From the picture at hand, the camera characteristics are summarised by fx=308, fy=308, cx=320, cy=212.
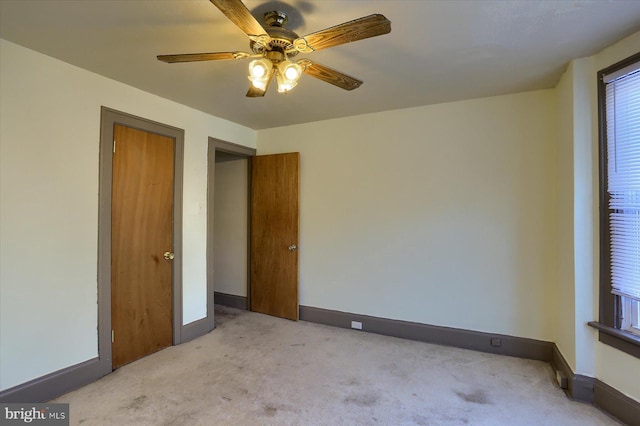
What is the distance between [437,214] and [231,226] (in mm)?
2875

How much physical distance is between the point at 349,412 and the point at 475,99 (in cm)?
301

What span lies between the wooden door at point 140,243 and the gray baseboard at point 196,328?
0.56ft

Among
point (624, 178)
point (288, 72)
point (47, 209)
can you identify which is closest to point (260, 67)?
point (288, 72)

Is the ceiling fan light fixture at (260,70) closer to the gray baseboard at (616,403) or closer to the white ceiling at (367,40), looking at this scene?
the white ceiling at (367,40)

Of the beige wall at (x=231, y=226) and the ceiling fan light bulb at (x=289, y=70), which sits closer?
the ceiling fan light bulb at (x=289, y=70)

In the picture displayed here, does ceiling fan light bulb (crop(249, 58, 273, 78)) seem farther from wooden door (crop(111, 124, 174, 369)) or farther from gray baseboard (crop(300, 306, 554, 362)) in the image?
gray baseboard (crop(300, 306, 554, 362))

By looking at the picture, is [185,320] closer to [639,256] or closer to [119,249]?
[119,249]

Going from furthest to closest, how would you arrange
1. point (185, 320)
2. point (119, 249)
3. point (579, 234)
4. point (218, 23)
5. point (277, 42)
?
point (185, 320) → point (119, 249) → point (579, 234) → point (218, 23) → point (277, 42)

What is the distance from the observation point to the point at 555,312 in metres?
2.78

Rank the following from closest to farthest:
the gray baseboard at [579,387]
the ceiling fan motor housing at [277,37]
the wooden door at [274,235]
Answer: the ceiling fan motor housing at [277,37] < the gray baseboard at [579,387] < the wooden door at [274,235]

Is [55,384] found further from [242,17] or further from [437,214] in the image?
[437,214]

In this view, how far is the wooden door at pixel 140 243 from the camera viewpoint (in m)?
2.73

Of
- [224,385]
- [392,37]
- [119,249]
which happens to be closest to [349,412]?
[224,385]

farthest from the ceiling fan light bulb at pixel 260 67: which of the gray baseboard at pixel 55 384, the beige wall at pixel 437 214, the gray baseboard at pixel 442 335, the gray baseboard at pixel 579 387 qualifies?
the gray baseboard at pixel 579 387
